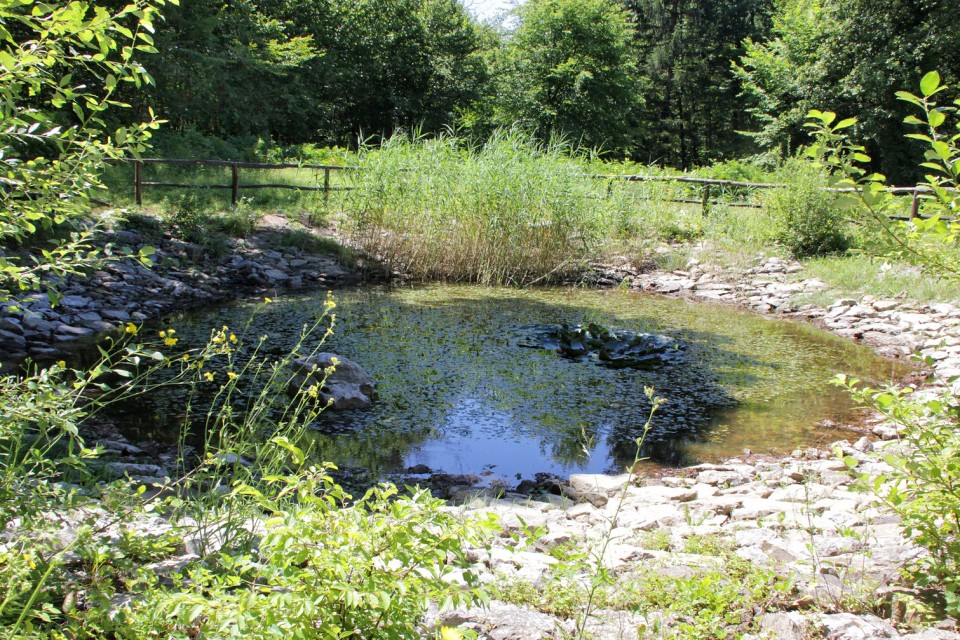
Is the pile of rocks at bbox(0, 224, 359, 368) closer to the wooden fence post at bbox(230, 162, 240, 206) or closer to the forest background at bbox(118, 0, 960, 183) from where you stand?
the wooden fence post at bbox(230, 162, 240, 206)

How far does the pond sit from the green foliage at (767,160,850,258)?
2.81 m

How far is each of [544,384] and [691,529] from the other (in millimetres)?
3417

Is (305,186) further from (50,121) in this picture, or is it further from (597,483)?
(50,121)

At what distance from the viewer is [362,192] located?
37.4 feet

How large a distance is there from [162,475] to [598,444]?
3046 millimetres

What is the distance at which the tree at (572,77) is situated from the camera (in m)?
27.8

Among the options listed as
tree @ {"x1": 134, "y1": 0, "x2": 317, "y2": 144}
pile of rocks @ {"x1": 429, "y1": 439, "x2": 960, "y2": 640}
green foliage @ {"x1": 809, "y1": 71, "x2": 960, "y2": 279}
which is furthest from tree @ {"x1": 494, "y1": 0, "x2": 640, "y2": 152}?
green foliage @ {"x1": 809, "y1": 71, "x2": 960, "y2": 279}

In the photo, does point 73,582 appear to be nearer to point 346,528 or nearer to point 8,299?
point 8,299

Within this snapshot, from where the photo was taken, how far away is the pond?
5.41 meters

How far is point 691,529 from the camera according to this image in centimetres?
347

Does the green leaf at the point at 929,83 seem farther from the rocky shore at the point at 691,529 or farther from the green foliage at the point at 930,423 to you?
the rocky shore at the point at 691,529

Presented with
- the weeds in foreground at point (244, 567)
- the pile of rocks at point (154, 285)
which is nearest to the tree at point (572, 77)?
the pile of rocks at point (154, 285)

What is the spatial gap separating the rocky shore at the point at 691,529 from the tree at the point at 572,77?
20294 millimetres

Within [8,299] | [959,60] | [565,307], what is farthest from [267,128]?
[8,299]
